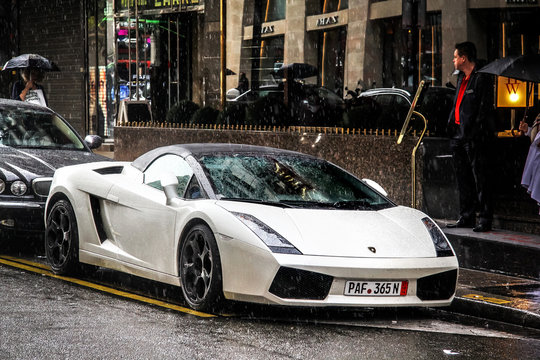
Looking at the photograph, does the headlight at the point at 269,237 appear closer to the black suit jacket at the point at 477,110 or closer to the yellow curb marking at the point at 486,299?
the yellow curb marking at the point at 486,299

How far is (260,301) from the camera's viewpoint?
7.32 m

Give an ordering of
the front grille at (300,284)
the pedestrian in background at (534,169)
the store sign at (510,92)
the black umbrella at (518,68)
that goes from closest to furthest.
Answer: the front grille at (300,284), the pedestrian in background at (534,169), the black umbrella at (518,68), the store sign at (510,92)

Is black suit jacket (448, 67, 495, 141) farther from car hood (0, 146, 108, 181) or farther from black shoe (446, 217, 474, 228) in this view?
car hood (0, 146, 108, 181)

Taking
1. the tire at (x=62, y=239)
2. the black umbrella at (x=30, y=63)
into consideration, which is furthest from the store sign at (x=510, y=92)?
the black umbrella at (x=30, y=63)

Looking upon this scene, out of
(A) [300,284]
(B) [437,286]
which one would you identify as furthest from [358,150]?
(A) [300,284]

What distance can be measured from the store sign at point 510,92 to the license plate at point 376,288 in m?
6.77

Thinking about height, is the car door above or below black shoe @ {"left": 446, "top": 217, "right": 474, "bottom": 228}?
above

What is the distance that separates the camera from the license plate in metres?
7.30

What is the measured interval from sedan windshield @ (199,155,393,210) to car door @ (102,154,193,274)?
313 mm

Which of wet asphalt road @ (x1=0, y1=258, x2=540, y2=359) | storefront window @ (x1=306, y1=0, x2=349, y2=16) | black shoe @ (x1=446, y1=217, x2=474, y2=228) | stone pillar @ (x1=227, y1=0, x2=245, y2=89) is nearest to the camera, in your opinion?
wet asphalt road @ (x1=0, y1=258, x2=540, y2=359)

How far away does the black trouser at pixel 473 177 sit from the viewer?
40.7 ft

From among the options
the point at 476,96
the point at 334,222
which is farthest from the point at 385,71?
the point at 334,222

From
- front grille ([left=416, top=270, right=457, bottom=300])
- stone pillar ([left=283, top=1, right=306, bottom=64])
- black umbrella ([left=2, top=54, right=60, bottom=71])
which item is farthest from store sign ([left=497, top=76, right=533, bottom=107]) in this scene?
black umbrella ([left=2, top=54, right=60, bottom=71])

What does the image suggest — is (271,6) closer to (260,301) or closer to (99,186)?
(99,186)
